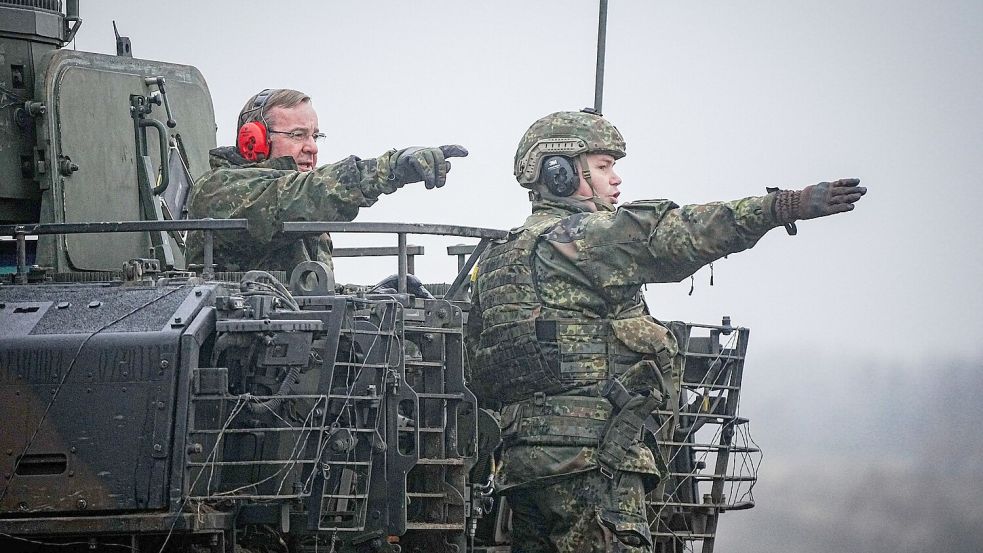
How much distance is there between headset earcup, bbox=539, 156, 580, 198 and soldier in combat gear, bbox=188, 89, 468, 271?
0.87 m

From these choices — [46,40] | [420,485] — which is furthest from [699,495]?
[46,40]

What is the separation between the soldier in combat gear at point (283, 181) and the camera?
11.3 metres

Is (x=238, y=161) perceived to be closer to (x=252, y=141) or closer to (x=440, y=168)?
(x=252, y=141)

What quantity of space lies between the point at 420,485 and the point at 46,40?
5.08m

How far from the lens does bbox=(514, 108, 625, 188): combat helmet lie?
38.4 ft

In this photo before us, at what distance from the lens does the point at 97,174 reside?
12.9 metres

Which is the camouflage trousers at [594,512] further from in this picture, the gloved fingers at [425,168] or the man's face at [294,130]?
the man's face at [294,130]

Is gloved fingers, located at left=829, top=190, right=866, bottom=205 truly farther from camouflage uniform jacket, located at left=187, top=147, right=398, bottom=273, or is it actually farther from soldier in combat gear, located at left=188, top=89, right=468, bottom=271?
camouflage uniform jacket, located at left=187, top=147, right=398, bottom=273

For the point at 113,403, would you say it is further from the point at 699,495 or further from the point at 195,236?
the point at 699,495

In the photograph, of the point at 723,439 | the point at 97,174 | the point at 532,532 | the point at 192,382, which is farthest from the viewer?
the point at 97,174

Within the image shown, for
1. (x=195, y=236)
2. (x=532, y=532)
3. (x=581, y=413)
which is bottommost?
(x=532, y=532)

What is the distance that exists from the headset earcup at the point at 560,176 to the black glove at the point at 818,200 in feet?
6.16

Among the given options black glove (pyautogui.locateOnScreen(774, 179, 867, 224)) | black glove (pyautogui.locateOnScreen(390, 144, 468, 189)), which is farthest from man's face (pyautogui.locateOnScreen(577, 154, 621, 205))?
black glove (pyautogui.locateOnScreen(774, 179, 867, 224))

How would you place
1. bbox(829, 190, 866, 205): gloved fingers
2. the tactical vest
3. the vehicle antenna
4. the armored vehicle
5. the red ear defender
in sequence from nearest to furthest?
the armored vehicle → bbox(829, 190, 866, 205): gloved fingers → the tactical vest → the red ear defender → the vehicle antenna
